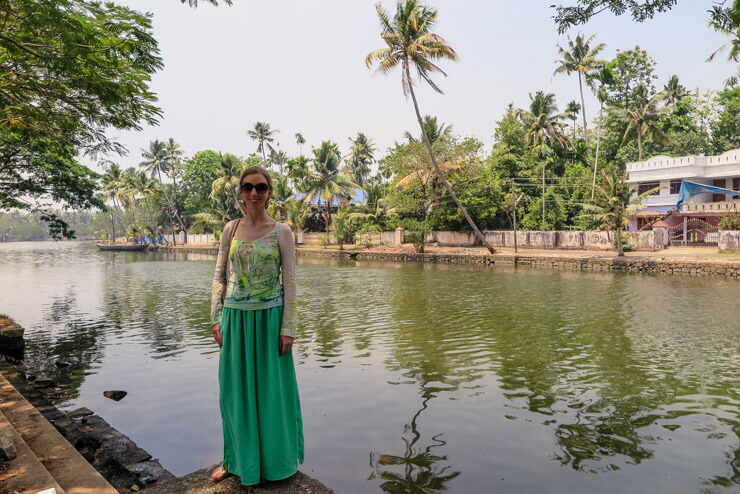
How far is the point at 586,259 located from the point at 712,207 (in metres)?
12.0

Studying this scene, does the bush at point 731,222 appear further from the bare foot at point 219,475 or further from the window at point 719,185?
the bare foot at point 219,475

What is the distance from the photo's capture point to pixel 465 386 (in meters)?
6.45

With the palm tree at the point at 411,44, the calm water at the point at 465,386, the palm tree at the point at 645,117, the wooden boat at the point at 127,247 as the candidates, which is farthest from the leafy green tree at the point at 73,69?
the wooden boat at the point at 127,247

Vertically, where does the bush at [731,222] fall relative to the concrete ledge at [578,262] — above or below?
above

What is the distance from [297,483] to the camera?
2834 millimetres

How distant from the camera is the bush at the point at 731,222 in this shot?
2388 cm

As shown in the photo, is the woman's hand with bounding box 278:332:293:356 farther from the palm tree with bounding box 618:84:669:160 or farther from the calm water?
the palm tree with bounding box 618:84:669:160

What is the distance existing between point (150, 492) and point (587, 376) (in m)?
6.02

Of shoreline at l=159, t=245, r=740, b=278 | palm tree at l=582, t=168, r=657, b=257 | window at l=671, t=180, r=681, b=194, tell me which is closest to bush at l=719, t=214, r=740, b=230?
shoreline at l=159, t=245, r=740, b=278

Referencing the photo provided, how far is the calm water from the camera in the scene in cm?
431

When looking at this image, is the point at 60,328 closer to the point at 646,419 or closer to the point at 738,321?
the point at 646,419

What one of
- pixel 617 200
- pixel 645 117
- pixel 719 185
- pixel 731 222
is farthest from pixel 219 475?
pixel 645 117

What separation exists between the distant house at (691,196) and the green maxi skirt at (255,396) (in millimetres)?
29857

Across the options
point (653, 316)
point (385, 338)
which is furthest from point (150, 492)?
point (653, 316)
